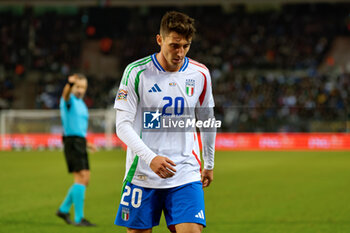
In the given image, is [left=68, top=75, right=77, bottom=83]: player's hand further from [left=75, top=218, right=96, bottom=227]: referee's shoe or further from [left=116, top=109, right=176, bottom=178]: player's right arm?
[left=116, top=109, right=176, bottom=178]: player's right arm

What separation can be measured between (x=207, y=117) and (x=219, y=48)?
30.1 metres

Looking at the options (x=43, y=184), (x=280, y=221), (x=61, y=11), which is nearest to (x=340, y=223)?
(x=280, y=221)

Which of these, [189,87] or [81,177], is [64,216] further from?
[189,87]

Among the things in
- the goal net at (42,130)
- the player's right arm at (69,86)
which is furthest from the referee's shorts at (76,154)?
the goal net at (42,130)

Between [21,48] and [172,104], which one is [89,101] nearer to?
[21,48]

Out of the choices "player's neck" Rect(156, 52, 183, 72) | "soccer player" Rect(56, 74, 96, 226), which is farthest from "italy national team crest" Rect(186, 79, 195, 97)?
"soccer player" Rect(56, 74, 96, 226)

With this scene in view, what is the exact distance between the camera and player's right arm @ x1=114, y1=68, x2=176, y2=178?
141 inches

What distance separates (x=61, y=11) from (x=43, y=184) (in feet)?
85.7

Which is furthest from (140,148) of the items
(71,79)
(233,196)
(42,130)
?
(42,130)

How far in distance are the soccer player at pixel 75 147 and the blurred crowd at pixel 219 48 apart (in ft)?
69.1

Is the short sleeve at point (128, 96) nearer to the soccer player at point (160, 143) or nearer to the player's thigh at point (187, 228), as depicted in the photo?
the soccer player at point (160, 143)

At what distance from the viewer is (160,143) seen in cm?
383

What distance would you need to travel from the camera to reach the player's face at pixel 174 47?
3666mm

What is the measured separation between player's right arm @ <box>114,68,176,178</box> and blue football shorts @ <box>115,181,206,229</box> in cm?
29
